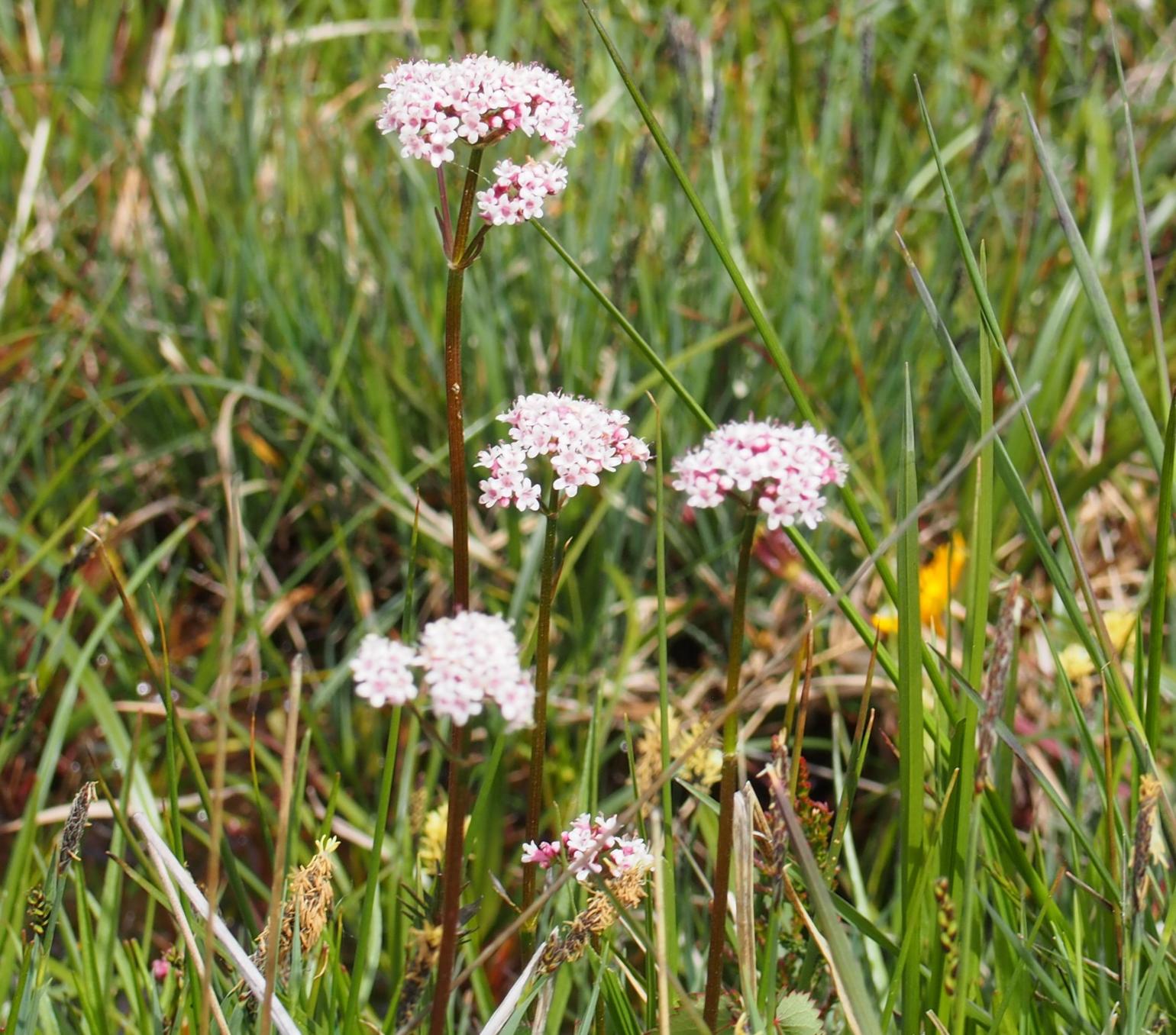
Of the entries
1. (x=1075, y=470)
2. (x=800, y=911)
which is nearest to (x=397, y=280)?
(x=1075, y=470)

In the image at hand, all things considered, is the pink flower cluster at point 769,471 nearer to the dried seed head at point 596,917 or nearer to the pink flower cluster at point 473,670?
the pink flower cluster at point 473,670

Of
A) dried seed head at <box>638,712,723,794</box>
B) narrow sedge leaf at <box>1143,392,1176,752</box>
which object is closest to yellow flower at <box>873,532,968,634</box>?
dried seed head at <box>638,712,723,794</box>

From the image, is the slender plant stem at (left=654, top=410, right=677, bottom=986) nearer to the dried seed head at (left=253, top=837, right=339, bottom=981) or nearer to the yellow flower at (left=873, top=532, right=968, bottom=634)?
the dried seed head at (left=253, top=837, right=339, bottom=981)

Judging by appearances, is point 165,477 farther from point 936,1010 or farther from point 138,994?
point 936,1010

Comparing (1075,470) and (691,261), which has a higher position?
(691,261)

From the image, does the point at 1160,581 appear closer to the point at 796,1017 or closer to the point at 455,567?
the point at 796,1017

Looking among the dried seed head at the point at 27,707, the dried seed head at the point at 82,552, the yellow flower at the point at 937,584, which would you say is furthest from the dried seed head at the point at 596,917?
the yellow flower at the point at 937,584
